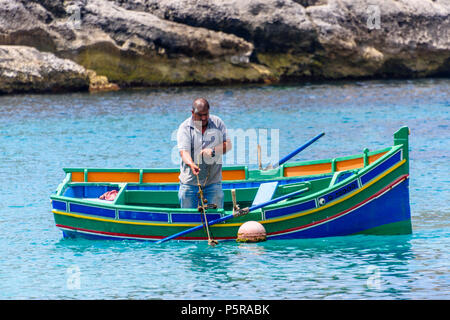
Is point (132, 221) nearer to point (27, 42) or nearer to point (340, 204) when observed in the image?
point (340, 204)

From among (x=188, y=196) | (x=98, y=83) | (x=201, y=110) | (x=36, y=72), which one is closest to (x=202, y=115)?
(x=201, y=110)

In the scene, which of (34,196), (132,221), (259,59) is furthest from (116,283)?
(259,59)

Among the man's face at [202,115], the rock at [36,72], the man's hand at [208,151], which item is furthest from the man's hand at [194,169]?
the rock at [36,72]

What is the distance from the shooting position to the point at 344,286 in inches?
435

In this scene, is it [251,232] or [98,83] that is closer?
[251,232]

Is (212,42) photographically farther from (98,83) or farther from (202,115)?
(202,115)

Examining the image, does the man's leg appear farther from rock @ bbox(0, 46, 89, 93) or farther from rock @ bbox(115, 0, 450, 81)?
rock @ bbox(115, 0, 450, 81)

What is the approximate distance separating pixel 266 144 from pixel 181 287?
53.0 ft

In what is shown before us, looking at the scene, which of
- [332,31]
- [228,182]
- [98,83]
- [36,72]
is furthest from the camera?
[332,31]

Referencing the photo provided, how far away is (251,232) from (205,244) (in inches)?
35.9

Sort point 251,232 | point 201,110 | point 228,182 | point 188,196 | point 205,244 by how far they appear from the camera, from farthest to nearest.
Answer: point 228,182 → point 205,244 → point 251,232 → point 188,196 → point 201,110

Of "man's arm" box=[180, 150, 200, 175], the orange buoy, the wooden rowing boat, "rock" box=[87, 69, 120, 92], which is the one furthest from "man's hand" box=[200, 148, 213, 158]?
"rock" box=[87, 69, 120, 92]

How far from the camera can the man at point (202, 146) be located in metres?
12.0

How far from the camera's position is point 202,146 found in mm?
12312
